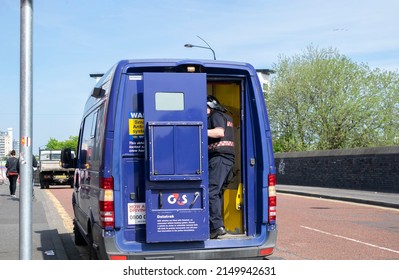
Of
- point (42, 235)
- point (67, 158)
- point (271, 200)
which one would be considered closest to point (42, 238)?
point (42, 235)

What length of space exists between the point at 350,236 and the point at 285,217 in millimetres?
3774

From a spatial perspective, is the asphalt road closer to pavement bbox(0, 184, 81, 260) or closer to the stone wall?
pavement bbox(0, 184, 81, 260)

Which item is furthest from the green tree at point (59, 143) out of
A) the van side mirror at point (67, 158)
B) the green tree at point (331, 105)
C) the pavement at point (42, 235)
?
the van side mirror at point (67, 158)

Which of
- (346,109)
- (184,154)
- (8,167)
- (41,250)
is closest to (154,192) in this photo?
(184,154)

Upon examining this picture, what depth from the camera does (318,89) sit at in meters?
44.2

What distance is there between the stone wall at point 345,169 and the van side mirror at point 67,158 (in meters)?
17.5

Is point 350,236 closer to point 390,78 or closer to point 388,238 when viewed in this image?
point 388,238

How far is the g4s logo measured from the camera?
5922 mm

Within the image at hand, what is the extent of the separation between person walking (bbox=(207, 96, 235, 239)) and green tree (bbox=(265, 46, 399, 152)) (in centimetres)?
3704

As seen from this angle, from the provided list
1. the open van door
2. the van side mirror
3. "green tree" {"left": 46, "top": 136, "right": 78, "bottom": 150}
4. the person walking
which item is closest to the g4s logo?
the open van door

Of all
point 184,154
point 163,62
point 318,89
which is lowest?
point 184,154

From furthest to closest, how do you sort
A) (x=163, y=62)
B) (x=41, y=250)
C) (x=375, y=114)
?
(x=375, y=114) → (x=41, y=250) → (x=163, y=62)

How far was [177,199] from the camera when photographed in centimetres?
594

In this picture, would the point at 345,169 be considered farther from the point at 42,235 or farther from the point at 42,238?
the point at 42,238
